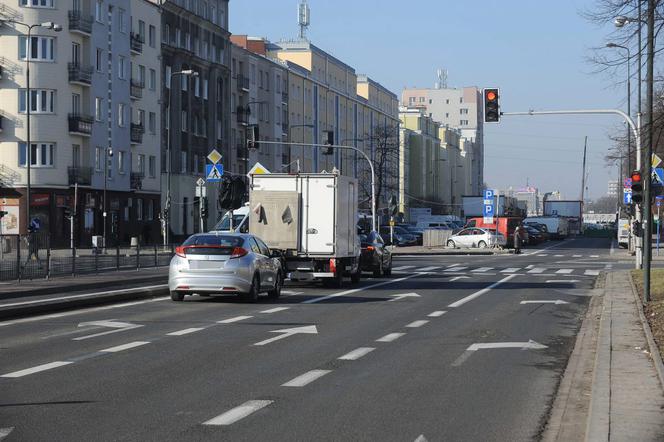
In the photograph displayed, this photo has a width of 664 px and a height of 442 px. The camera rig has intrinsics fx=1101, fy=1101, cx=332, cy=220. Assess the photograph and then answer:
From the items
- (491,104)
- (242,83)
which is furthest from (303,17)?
(491,104)

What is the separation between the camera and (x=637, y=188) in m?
29.4

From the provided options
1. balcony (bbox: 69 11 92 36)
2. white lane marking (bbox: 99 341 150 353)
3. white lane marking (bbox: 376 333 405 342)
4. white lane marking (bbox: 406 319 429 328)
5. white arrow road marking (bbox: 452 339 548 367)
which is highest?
balcony (bbox: 69 11 92 36)

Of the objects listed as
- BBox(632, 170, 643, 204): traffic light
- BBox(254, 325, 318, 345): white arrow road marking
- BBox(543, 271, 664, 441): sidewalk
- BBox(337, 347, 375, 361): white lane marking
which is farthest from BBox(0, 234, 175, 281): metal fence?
BBox(543, 271, 664, 441): sidewalk

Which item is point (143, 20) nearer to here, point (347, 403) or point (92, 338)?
point (92, 338)

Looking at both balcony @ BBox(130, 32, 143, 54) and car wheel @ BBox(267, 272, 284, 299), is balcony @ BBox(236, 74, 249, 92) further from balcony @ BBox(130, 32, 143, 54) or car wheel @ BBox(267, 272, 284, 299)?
car wheel @ BBox(267, 272, 284, 299)

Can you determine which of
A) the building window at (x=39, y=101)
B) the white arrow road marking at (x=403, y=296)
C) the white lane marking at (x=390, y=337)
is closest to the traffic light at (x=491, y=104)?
A: the white arrow road marking at (x=403, y=296)

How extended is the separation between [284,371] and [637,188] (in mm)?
19100

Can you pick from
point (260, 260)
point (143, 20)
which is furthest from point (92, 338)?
point (143, 20)

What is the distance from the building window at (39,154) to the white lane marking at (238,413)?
5675 centimetres

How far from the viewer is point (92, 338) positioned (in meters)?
16.0

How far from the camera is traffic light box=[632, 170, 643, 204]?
96.0 ft

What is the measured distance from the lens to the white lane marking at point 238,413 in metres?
9.26

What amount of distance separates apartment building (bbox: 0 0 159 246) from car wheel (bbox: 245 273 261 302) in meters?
37.7

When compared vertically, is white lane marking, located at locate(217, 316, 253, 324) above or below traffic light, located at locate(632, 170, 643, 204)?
below
